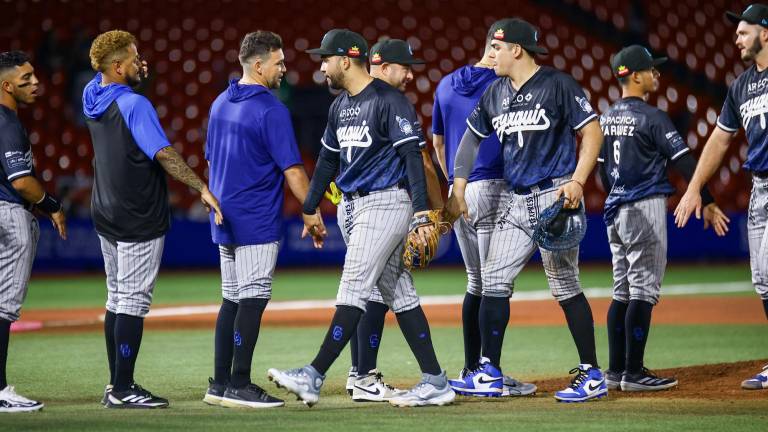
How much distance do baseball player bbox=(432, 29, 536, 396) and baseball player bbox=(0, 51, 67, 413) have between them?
278 centimetres

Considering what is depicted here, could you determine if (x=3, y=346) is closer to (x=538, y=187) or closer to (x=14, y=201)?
(x=14, y=201)

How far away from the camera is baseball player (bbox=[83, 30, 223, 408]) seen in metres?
6.46

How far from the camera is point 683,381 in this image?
24.8ft

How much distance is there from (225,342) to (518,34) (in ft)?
8.65

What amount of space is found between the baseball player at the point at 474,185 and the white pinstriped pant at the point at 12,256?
2.81 meters

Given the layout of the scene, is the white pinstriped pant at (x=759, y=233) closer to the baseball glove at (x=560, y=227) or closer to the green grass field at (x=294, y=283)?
the baseball glove at (x=560, y=227)

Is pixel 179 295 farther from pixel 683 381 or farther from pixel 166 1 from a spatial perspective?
pixel 166 1

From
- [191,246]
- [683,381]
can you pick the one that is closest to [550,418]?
[683,381]

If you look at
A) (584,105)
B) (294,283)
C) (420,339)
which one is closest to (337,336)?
(420,339)

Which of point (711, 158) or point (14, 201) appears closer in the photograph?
point (14, 201)

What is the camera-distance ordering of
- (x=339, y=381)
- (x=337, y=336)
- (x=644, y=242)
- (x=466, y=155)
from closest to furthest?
(x=337, y=336) → (x=466, y=155) → (x=644, y=242) → (x=339, y=381)

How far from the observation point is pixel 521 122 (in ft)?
21.8

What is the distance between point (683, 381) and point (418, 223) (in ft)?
8.27

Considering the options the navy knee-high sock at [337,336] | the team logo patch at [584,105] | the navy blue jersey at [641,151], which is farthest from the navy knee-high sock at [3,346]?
the navy blue jersey at [641,151]
